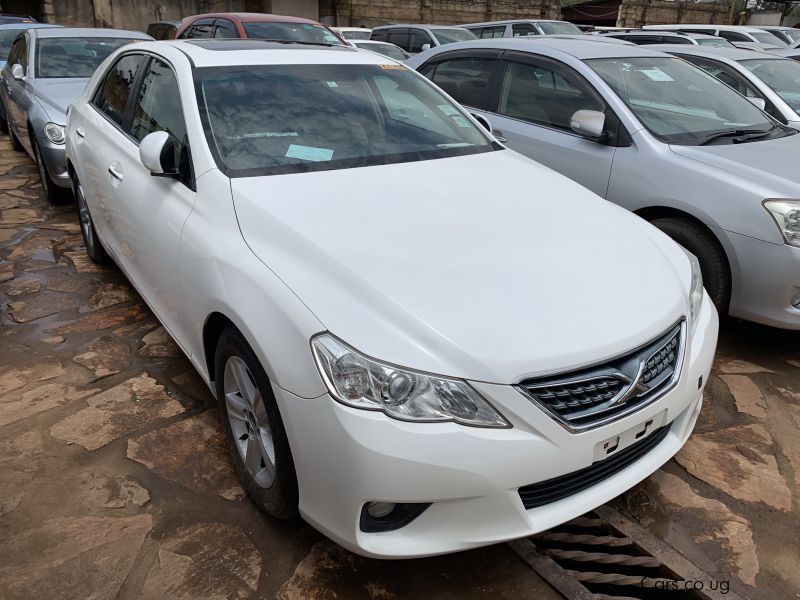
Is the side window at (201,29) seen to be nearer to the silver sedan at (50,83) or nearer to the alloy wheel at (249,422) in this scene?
the silver sedan at (50,83)

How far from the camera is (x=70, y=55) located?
7.03 m

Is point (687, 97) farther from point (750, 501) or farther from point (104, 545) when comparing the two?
point (104, 545)

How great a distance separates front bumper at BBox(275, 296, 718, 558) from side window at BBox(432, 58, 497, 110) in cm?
379

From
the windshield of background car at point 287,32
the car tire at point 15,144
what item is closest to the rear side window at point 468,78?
the windshield of background car at point 287,32

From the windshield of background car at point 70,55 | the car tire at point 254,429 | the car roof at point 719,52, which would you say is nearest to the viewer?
the car tire at point 254,429

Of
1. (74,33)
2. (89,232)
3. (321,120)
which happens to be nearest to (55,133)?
(89,232)

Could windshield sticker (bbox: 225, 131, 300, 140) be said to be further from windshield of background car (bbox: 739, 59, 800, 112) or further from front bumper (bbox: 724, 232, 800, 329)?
windshield of background car (bbox: 739, 59, 800, 112)

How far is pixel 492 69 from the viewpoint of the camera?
5.16m

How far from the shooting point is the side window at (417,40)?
1377 centimetres

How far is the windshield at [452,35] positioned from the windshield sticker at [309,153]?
1174cm

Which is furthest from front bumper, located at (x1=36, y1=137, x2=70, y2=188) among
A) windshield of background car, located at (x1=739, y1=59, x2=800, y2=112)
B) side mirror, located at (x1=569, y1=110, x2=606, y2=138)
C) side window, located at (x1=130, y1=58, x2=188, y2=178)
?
windshield of background car, located at (x1=739, y1=59, x2=800, y2=112)

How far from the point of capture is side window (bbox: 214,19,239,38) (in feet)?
29.6

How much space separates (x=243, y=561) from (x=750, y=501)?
1.96m

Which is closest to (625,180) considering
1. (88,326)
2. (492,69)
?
(492,69)
